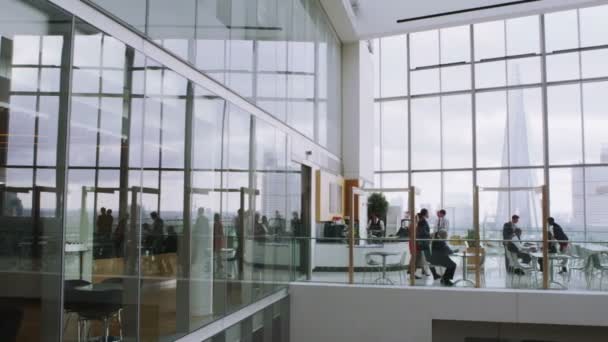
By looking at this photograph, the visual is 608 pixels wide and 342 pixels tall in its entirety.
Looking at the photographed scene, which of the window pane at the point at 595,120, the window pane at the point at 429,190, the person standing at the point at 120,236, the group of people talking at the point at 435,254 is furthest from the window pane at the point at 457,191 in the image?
the person standing at the point at 120,236

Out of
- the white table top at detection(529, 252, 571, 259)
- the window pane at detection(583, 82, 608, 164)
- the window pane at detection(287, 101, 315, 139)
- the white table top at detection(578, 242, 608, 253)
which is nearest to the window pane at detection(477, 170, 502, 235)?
the white table top at detection(529, 252, 571, 259)

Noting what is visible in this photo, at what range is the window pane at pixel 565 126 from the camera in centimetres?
2091

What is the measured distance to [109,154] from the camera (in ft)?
17.2

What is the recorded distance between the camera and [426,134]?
76.5ft

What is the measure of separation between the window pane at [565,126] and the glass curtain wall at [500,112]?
4cm

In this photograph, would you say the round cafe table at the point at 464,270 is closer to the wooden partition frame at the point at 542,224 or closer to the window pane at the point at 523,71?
the wooden partition frame at the point at 542,224

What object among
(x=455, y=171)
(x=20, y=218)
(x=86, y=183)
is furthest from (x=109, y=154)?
(x=455, y=171)

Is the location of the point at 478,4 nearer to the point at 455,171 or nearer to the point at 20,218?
the point at 455,171

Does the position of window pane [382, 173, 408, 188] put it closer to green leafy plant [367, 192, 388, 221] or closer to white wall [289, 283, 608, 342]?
green leafy plant [367, 192, 388, 221]

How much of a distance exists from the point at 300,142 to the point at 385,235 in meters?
3.05

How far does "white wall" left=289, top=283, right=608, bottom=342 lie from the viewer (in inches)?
439

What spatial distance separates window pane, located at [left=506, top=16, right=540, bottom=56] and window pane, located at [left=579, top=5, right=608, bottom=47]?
1.58m

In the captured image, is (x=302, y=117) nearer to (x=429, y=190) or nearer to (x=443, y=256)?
(x=443, y=256)

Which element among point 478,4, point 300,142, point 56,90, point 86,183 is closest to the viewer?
point 56,90
